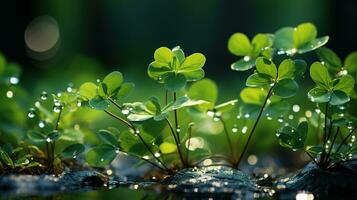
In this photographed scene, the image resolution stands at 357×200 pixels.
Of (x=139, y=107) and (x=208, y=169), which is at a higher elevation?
(x=139, y=107)

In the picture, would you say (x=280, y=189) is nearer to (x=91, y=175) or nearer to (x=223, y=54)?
(x=91, y=175)

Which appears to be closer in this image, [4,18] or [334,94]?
[334,94]

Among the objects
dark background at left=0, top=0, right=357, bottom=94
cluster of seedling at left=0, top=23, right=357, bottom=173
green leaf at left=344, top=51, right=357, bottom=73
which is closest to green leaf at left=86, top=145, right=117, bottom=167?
cluster of seedling at left=0, top=23, right=357, bottom=173

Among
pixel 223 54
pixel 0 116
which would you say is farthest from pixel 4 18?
pixel 0 116

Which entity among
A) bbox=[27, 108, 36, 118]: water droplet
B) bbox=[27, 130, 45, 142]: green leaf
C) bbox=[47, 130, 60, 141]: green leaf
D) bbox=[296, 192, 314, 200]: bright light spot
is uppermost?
bbox=[27, 108, 36, 118]: water droplet

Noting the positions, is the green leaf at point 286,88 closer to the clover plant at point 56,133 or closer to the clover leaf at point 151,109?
the clover leaf at point 151,109

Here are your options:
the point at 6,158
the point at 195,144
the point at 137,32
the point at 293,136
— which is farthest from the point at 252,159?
the point at 137,32

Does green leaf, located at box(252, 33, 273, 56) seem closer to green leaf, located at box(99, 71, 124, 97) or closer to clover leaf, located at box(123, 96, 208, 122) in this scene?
clover leaf, located at box(123, 96, 208, 122)
